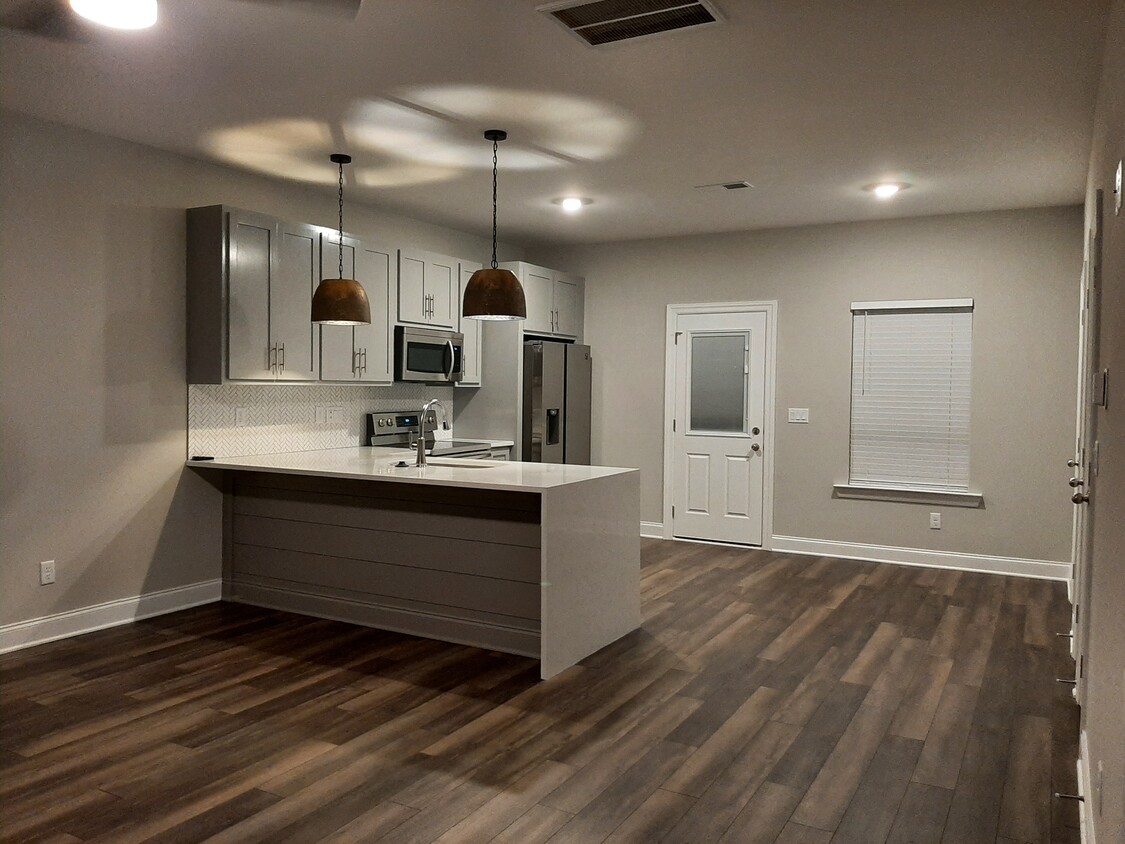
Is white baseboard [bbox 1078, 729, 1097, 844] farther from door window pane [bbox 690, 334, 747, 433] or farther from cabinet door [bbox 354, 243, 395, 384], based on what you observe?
cabinet door [bbox 354, 243, 395, 384]

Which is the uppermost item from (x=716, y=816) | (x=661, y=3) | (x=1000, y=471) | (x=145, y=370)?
(x=661, y=3)

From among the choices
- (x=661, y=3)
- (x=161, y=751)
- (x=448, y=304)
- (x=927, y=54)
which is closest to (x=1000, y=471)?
(x=927, y=54)

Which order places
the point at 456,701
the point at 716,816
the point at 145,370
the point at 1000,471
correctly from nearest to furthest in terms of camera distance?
the point at 716,816 < the point at 456,701 < the point at 145,370 < the point at 1000,471

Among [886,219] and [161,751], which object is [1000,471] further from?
[161,751]

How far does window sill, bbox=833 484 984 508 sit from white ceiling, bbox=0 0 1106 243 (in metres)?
2.11

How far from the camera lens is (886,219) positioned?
21.0 feet

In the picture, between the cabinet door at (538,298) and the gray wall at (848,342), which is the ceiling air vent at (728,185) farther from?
the cabinet door at (538,298)

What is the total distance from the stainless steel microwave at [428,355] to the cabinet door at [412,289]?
0.09 metres

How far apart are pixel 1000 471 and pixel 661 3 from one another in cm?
465

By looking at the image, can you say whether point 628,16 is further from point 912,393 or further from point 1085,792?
point 912,393

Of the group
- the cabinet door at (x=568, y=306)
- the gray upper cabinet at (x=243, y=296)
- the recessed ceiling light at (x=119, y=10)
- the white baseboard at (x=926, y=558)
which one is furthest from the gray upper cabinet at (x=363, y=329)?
the white baseboard at (x=926, y=558)

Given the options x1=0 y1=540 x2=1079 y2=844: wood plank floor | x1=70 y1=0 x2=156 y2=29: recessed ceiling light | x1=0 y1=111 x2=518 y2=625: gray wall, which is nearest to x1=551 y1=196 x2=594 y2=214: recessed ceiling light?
x1=0 y1=111 x2=518 y2=625: gray wall

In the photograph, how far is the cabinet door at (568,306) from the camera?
728cm

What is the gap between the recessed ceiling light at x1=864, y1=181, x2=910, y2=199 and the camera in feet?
17.3
